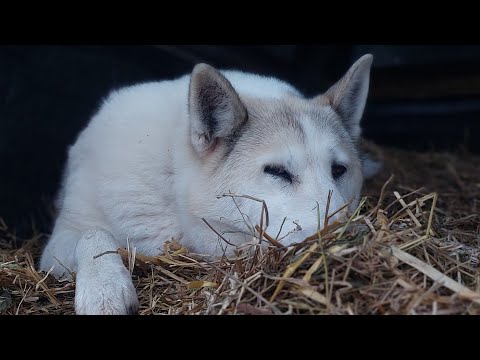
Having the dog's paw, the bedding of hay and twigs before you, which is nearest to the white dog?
the dog's paw

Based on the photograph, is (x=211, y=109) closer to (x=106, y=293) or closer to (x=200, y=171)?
(x=200, y=171)

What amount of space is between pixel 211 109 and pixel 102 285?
1014 millimetres

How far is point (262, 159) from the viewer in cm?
304

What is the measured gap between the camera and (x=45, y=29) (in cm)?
402

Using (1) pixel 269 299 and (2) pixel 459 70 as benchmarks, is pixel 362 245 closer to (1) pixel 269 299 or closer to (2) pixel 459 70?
(1) pixel 269 299

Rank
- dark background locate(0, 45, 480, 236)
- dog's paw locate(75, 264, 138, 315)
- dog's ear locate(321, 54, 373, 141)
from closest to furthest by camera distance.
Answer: dog's paw locate(75, 264, 138, 315) < dog's ear locate(321, 54, 373, 141) < dark background locate(0, 45, 480, 236)

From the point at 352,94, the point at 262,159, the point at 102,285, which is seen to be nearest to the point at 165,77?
the point at 352,94

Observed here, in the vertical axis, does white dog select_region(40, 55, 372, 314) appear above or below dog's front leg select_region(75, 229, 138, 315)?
above

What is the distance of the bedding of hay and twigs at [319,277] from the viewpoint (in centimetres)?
230

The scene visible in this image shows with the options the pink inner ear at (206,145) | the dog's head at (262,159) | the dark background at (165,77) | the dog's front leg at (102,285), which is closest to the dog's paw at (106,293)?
the dog's front leg at (102,285)

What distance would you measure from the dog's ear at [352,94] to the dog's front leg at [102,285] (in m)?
1.47

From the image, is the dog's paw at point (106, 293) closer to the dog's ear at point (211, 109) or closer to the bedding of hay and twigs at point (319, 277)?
the bedding of hay and twigs at point (319, 277)

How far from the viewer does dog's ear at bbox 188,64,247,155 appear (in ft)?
9.87

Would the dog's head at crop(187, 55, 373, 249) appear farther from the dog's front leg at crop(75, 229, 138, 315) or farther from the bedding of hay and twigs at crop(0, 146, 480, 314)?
the dog's front leg at crop(75, 229, 138, 315)
